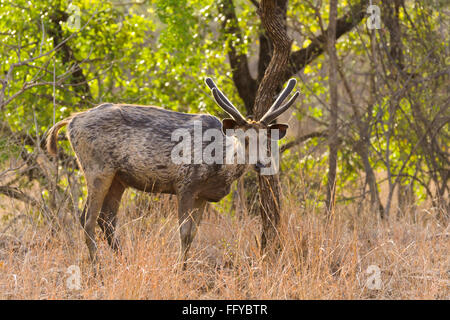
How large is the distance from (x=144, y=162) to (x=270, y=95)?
1.51m

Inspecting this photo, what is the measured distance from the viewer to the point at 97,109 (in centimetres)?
658

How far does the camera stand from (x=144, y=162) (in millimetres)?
6340

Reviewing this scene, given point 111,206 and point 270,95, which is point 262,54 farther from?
point 111,206

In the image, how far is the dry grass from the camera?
5.21m

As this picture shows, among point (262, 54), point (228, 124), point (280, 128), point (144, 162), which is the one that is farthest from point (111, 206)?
point (262, 54)

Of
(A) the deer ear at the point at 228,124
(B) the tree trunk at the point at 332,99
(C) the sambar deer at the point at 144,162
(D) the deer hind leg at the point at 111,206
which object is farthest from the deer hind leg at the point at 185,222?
(B) the tree trunk at the point at 332,99

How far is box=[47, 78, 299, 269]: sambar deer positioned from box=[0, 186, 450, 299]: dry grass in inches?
12.6

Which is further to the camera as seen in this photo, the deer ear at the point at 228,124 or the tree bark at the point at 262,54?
the tree bark at the point at 262,54

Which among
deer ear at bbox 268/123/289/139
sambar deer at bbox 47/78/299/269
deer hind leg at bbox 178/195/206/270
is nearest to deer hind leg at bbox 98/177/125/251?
sambar deer at bbox 47/78/299/269

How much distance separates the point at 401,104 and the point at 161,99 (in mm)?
3920

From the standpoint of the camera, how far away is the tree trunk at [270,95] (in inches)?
257

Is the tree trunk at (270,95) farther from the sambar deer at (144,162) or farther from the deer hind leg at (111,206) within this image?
the deer hind leg at (111,206)

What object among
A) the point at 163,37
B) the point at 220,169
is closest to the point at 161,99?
the point at 163,37

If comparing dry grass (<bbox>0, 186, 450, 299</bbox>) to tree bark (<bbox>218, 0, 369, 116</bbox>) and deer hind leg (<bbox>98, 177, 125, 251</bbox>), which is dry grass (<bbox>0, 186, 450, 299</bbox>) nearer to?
deer hind leg (<bbox>98, 177, 125, 251</bbox>)
